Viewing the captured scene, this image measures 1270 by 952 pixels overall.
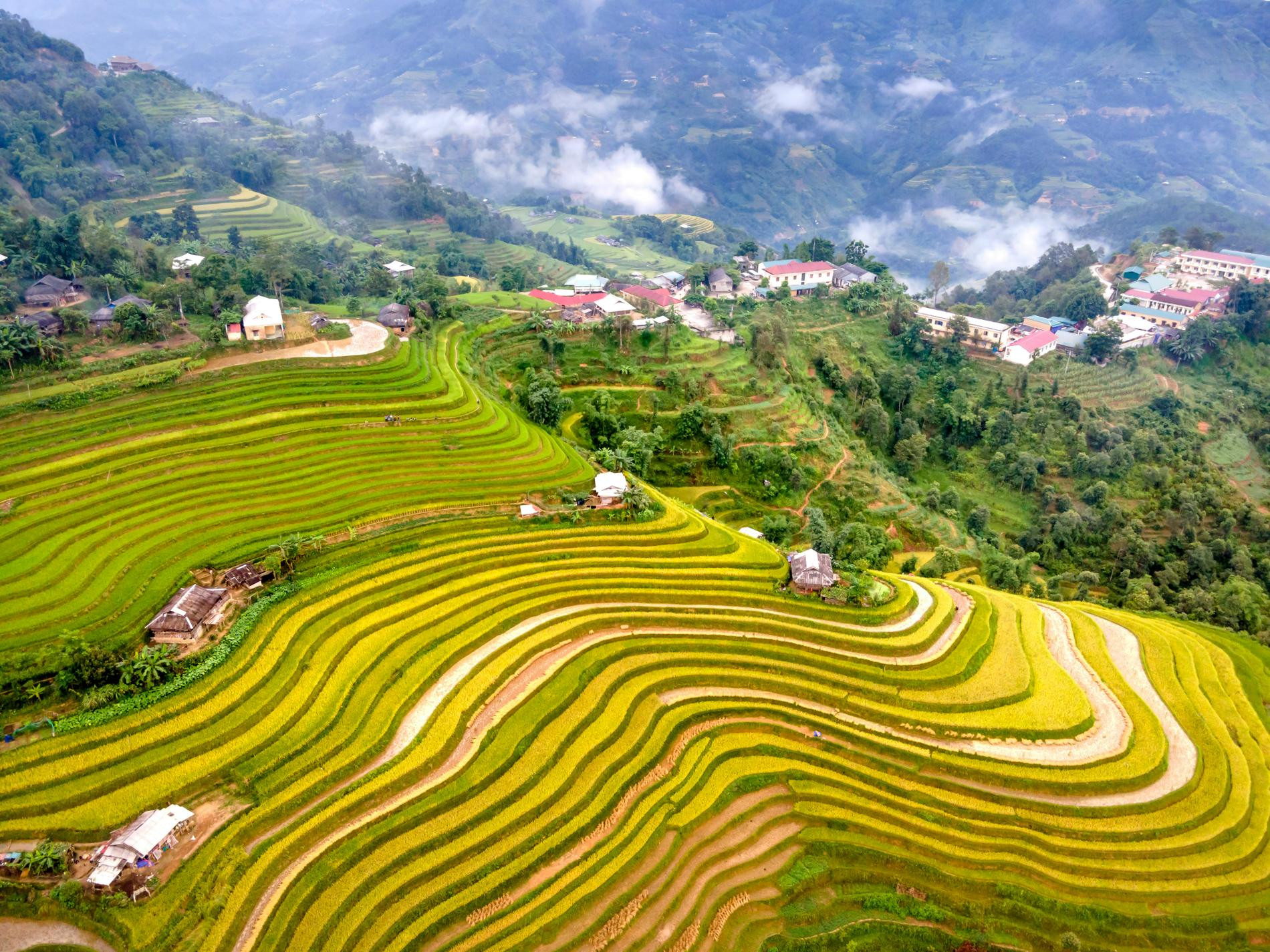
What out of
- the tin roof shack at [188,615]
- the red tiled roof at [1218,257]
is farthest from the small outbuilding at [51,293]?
the red tiled roof at [1218,257]

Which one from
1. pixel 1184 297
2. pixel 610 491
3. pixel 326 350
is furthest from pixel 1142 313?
pixel 326 350

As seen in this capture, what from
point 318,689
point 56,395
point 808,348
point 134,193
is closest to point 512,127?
point 134,193

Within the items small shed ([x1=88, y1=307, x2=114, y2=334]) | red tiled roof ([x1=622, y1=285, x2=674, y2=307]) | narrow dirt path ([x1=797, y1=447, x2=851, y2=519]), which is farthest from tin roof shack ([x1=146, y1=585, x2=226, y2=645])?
red tiled roof ([x1=622, y1=285, x2=674, y2=307])

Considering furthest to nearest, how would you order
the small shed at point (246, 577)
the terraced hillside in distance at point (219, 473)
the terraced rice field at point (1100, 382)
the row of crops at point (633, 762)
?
1. the terraced rice field at point (1100, 382)
2. the small shed at point (246, 577)
3. the terraced hillside in distance at point (219, 473)
4. the row of crops at point (633, 762)

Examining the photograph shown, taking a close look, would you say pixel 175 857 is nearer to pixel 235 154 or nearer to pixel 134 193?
pixel 134 193

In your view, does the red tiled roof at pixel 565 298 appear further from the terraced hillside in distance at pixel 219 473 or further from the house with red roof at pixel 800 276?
the terraced hillside in distance at pixel 219 473

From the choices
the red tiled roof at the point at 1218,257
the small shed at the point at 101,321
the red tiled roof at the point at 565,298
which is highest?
the small shed at the point at 101,321
